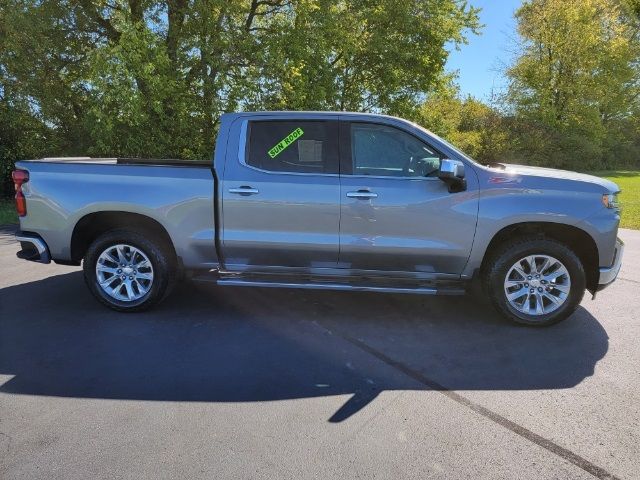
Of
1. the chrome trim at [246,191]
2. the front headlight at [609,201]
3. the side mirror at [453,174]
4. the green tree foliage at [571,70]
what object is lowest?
the front headlight at [609,201]

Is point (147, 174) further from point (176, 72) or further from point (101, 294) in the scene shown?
point (176, 72)

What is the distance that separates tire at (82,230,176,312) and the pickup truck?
13 mm

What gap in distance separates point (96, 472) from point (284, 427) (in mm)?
1038

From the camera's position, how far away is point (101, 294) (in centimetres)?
486

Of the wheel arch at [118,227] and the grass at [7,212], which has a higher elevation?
the wheel arch at [118,227]

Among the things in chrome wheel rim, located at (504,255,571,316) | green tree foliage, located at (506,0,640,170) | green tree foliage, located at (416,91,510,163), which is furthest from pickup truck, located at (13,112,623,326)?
green tree foliage, located at (506,0,640,170)

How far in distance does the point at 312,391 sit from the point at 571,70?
3478 cm

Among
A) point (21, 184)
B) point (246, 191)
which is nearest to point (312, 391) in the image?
point (246, 191)

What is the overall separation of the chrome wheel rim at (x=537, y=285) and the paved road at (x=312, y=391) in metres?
0.25

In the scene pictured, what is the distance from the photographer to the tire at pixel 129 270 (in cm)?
480

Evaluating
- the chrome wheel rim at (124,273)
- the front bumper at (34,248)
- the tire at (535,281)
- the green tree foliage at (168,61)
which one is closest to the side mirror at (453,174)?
the tire at (535,281)

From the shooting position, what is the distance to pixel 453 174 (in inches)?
168

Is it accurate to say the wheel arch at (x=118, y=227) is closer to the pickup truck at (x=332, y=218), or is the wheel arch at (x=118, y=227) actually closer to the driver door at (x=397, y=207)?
the pickup truck at (x=332, y=218)

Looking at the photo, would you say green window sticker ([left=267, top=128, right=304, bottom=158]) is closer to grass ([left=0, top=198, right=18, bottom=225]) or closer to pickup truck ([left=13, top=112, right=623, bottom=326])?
pickup truck ([left=13, top=112, right=623, bottom=326])
